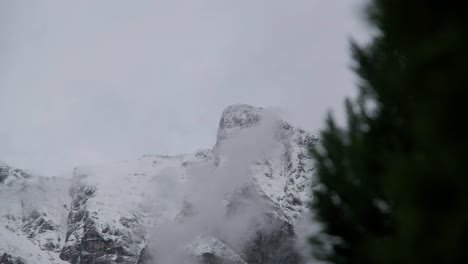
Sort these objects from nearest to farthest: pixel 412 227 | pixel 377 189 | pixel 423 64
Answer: pixel 412 227, pixel 423 64, pixel 377 189

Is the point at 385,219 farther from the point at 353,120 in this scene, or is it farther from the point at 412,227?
the point at 412,227

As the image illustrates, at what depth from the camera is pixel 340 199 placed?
560cm

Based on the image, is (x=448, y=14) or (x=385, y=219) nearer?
(x=448, y=14)

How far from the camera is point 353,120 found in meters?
5.38

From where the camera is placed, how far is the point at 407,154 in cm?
463

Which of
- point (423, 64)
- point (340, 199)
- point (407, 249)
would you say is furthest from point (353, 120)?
point (407, 249)

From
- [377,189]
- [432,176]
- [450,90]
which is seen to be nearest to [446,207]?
[432,176]

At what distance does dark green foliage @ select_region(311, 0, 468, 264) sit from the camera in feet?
12.7

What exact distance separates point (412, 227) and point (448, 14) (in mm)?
1650

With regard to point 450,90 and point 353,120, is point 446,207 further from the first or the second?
point 353,120

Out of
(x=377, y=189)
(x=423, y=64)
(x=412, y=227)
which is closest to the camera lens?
(x=412, y=227)

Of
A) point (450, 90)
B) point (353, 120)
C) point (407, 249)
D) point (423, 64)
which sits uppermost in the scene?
point (353, 120)

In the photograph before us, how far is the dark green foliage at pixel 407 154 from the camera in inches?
152

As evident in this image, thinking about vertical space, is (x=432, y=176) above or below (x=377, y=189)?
below
